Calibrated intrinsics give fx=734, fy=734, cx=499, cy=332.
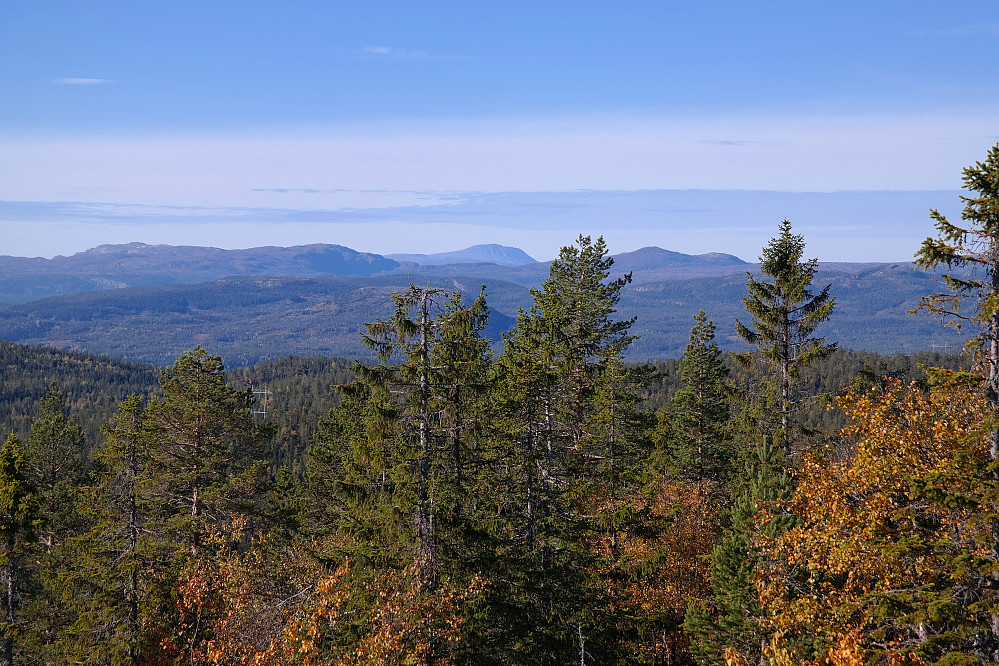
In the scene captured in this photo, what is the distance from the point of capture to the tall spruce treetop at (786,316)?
1211 inches

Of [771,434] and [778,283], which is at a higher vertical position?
[778,283]

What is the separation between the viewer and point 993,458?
14.5 m

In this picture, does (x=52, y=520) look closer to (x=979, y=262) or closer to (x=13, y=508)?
(x=13, y=508)

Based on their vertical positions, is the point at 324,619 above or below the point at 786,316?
below

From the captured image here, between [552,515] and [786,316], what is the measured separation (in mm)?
14599

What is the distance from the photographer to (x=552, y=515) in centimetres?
2336

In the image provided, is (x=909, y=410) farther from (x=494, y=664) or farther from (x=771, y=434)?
(x=771, y=434)

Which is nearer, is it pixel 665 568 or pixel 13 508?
pixel 665 568

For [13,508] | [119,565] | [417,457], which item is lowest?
[119,565]

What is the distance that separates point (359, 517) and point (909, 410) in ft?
48.9

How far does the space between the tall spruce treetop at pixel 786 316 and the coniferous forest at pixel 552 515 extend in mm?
117

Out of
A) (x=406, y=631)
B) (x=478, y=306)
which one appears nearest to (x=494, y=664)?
(x=406, y=631)

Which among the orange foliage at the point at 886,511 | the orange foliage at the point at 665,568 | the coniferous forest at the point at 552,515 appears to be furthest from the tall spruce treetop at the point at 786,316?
the orange foliage at the point at 886,511

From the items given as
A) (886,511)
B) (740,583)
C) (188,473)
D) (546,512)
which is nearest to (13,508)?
(188,473)
